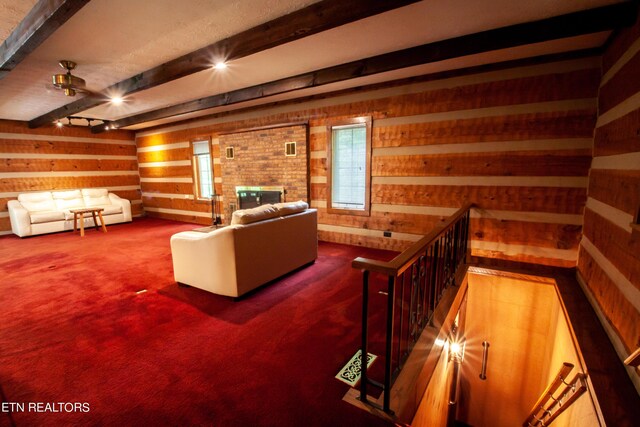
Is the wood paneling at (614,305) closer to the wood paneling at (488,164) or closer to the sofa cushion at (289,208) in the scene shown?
the wood paneling at (488,164)

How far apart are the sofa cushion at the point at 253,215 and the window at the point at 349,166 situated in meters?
1.80

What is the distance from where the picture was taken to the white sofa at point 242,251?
2.81m

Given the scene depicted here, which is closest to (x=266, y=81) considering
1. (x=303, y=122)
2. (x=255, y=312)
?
(x=303, y=122)

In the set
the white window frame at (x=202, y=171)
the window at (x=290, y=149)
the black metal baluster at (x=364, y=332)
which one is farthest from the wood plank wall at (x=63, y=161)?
the black metal baluster at (x=364, y=332)

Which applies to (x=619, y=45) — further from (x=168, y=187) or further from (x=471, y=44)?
(x=168, y=187)

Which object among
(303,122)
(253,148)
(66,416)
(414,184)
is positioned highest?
(303,122)

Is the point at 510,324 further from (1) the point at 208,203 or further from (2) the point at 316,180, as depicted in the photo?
(1) the point at 208,203

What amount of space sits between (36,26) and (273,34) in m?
1.84

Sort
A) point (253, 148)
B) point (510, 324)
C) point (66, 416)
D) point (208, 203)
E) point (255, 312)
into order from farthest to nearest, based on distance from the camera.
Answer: point (208, 203) < point (253, 148) < point (510, 324) < point (255, 312) < point (66, 416)

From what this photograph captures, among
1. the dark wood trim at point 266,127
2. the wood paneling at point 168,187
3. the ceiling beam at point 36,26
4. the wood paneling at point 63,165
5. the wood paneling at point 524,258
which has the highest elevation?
the ceiling beam at point 36,26

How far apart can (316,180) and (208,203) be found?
329 centimetres

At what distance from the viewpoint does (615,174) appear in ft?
7.43

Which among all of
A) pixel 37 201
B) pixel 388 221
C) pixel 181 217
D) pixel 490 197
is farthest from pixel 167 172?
pixel 490 197

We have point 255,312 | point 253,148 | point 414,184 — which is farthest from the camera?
point 253,148
